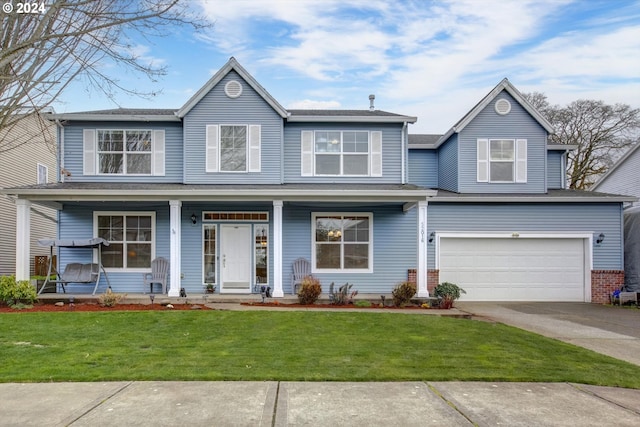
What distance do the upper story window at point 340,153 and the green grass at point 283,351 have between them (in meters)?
5.47

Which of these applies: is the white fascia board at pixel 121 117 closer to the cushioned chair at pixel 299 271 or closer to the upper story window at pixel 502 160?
the cushioned chair at pixel 299 271

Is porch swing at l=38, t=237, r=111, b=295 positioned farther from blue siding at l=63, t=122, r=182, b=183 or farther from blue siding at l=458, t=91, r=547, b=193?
blue siding at l=458, t=91, r=547, b=193

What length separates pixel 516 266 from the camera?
13.5 metres

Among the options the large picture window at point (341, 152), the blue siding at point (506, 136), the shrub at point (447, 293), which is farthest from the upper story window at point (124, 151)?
the blue siding at point (506, 136)

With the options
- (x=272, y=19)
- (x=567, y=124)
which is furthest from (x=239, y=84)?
(x=567, y=124)

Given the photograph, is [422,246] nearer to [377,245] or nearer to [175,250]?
[377,245]

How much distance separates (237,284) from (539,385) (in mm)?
9299

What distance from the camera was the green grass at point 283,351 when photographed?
5.04 m

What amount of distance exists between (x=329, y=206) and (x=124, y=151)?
6.46 metres

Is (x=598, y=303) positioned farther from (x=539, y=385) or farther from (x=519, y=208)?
(x=539, y=385)

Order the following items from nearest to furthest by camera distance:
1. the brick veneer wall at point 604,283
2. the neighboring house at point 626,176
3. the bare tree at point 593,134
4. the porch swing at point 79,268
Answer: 1. the porch swing at point 79,268
2. the brick veneer wall at point 604,283
3. the neighboring house at point 626,176
4. the bare tree at point 593,134

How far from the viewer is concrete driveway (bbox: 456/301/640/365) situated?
7.27m

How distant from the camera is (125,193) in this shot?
11086 millimetres

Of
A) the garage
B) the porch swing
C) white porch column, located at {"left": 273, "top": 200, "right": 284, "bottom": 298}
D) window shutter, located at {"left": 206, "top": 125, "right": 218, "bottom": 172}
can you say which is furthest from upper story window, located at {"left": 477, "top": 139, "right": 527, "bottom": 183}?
the porch swing
